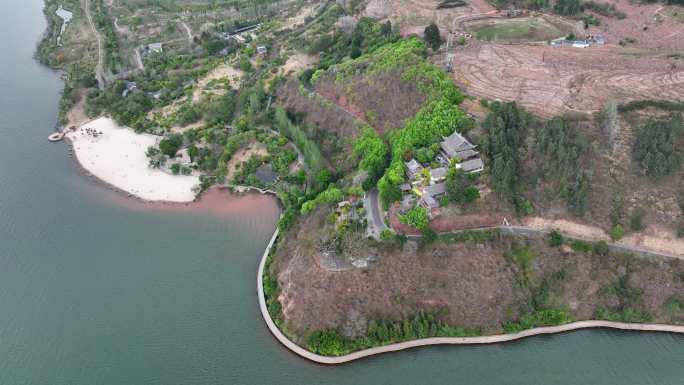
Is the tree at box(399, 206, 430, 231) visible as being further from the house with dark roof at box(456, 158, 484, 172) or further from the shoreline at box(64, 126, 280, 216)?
the shoreline at box(64, 126, 280, 216)

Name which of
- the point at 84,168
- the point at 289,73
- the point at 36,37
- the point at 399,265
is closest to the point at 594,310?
the point at 399,265

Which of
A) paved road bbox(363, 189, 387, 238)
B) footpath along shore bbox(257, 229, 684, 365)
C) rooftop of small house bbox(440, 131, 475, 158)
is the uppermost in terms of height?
rooftop of small house bbox(440, 131, 475, 158)

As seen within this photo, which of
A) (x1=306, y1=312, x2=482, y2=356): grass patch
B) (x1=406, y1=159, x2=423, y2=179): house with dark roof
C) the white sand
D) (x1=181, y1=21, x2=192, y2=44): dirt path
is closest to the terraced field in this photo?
(x1=406, y1=159, x2=423, y2=179): house with dark roof

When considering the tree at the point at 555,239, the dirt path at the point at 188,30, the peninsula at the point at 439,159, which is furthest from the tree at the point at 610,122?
the dirt path at the point at 188,30

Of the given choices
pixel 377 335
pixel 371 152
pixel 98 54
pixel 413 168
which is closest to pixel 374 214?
pixel 413 168

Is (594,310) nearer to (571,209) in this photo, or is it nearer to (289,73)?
(571,209)

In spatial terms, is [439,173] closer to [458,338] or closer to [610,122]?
[458,338]

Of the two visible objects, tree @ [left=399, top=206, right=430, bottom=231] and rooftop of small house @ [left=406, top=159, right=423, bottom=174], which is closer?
tree @ [left=399, top=206, right=430, bottom=231]
